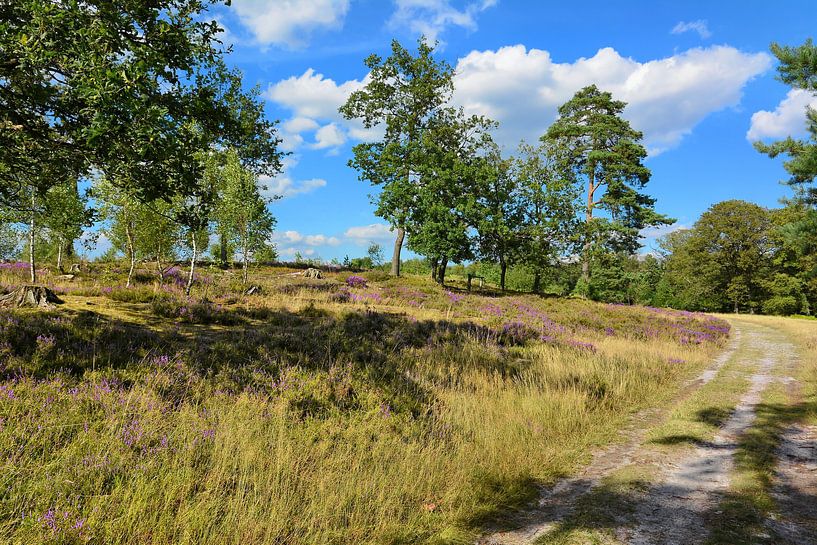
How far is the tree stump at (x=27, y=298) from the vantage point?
1027cm

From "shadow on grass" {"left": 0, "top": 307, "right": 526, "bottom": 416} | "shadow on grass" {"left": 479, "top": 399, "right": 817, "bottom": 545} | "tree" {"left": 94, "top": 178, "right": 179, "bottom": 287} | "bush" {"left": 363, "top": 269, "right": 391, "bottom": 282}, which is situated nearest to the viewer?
"shadow on grass" {"left": 479, "top": 399, "right": 817, "bottom": 545}

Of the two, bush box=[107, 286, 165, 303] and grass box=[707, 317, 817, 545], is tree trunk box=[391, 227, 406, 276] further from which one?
grass box=[707, 317, 817, 545]

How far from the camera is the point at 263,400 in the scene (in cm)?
605

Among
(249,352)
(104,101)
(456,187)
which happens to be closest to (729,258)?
(456,187)

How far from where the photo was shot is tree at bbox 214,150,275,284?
18.5 m

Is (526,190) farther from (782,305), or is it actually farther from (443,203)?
(782,305)

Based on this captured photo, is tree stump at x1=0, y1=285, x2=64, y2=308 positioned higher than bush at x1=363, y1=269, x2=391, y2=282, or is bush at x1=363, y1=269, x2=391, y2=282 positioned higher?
bush at x1=363, y1=269, x2=391, y2=282

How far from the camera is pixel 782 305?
48.8 m

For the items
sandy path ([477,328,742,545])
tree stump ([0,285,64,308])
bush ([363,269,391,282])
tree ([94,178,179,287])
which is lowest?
sandy path ([477,328,742,545])

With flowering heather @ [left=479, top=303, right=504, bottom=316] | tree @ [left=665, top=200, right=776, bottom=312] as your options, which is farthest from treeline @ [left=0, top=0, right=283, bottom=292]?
tree @ [left=665, top=200, right=776, bottom=312]

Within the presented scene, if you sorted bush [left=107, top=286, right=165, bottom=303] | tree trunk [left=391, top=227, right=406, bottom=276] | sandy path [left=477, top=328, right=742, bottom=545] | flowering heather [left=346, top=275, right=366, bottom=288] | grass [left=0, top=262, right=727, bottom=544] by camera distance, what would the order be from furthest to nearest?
tree trunk [left=391, top=227, right=406, bottom=276] → flowering heather [left=346, top=275, right=366, bottom=288] → bush [left=107, top=286, right=165, bottom=303] → sandy path [left=477, top=328, right=742, bottom=545] → grass [left=0, top=262, right=727, bottom=544]

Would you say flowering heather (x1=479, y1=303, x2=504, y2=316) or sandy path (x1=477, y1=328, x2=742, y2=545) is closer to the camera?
sandy path (x1=477, y1=328, x2=742, y2=545)

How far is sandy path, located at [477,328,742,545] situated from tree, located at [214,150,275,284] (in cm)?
1655

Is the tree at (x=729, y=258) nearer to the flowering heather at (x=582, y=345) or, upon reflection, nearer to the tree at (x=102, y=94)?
the flowering heather at (x=582, y=345)
